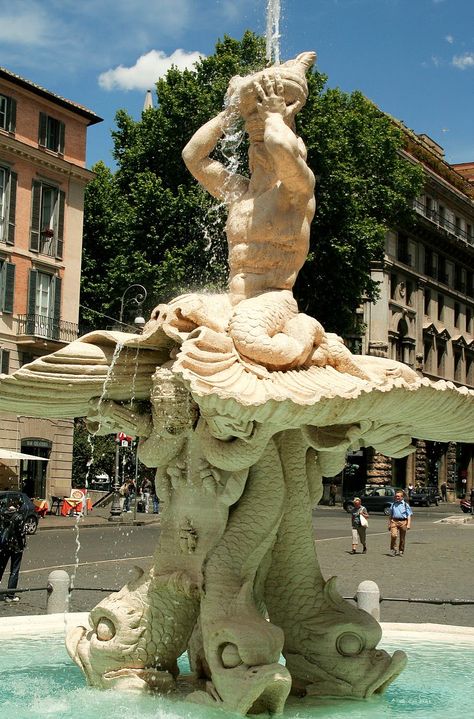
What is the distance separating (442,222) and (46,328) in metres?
29.6

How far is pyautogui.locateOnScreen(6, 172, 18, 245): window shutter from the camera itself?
115 ft

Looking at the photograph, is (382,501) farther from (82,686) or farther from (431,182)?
(82,686)

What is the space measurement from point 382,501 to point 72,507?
12140mm

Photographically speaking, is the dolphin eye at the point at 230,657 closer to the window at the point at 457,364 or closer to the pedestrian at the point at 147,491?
the pedestrian at the point at 147,491

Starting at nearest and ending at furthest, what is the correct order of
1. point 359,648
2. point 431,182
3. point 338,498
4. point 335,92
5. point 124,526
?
point 359,648 → point 124,526 → point 335,92 → point 338,498 → point 431,182

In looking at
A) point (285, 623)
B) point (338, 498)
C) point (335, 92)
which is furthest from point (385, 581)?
point (338, 498)

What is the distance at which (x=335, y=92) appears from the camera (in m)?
32.4

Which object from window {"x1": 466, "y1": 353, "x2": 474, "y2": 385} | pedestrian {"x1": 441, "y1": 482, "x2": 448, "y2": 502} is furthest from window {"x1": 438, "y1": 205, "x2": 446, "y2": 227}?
pedestrian {"x1": 441, "y1": 482, "x2": 448, "y2": 502}

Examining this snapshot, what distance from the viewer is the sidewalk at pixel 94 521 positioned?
28047mm

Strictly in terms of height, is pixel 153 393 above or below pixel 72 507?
above

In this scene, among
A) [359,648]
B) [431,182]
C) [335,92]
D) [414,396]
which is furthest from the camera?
[431,182]

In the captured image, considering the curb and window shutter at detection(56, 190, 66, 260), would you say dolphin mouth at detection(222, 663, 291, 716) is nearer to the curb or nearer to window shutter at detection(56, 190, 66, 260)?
the curb

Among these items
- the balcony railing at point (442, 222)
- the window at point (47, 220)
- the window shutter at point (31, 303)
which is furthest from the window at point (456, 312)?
the window shutter at point (31, 303)

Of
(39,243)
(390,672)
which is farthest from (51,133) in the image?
(390,672)
